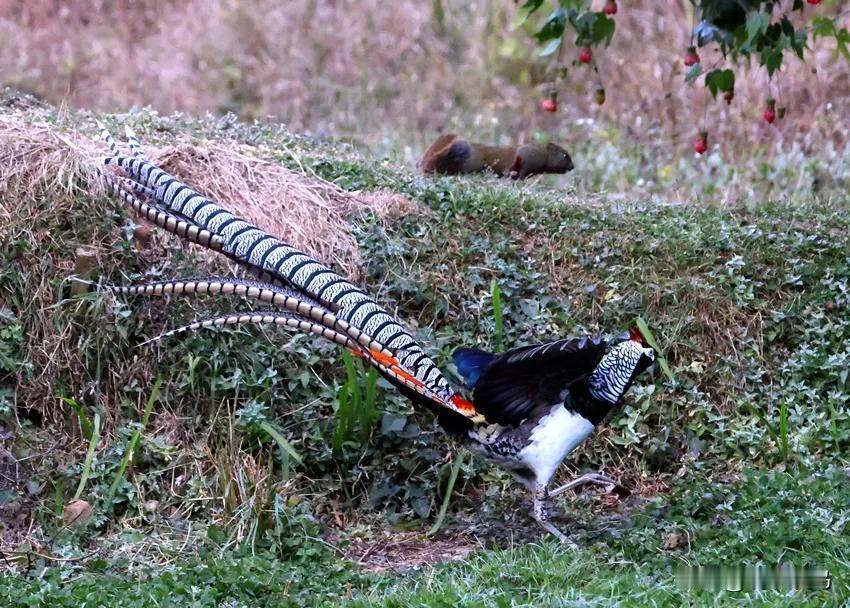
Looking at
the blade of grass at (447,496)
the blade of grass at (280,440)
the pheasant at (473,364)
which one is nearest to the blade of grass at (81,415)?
the pheasant at (473,364)

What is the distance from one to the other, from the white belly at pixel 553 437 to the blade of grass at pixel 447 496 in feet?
2.09

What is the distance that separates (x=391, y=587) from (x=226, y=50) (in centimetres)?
1107

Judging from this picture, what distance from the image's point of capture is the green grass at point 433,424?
4477 millimetres

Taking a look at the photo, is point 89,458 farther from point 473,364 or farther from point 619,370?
point 619,370

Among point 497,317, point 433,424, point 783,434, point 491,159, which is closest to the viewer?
point 783,434

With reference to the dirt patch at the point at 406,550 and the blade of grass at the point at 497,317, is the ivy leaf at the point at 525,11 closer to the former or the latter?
the blade of grass at the point at 497,317

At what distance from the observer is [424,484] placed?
5.62 metres

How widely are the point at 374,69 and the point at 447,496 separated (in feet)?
29.6

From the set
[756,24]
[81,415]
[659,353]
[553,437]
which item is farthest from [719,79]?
[81,415]

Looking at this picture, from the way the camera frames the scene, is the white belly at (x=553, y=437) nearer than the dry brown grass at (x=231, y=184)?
Yes

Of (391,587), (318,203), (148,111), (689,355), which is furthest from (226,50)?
(391,587)

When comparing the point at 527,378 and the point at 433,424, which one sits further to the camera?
the point at 433,424

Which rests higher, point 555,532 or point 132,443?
point 555,532

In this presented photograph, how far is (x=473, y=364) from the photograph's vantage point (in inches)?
202
